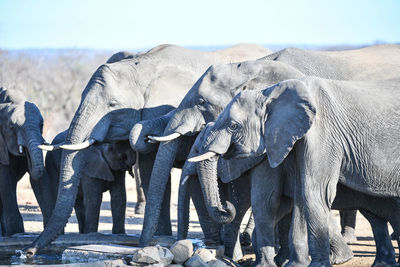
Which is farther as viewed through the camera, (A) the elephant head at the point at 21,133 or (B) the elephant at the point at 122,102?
(A) the elephant head at the point at 21,133

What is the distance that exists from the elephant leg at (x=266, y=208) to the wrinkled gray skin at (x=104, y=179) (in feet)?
8.13

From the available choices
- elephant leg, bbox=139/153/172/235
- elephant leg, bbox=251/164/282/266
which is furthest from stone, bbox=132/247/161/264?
elephant leg, bbox=139/153/172/235

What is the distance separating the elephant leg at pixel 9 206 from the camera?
31.1ft

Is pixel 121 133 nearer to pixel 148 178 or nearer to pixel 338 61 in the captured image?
pixel 148 178

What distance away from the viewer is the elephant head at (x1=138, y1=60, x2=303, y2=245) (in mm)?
8148

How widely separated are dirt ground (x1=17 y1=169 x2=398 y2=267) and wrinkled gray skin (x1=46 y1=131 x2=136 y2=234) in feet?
3.37

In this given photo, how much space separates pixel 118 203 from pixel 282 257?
8.03ft

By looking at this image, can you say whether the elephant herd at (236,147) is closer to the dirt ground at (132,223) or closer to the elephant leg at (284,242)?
the elephant leg at (284,242)

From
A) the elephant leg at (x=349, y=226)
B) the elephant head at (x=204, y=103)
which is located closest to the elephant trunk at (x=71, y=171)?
the elephant head at (x=204, y=103)

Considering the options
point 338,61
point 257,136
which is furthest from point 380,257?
point 338,61

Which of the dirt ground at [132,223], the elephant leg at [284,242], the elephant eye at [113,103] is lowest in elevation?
the dirt ground at [132,223]

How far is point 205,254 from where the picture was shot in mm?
7035

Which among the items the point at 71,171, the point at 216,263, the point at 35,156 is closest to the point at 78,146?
the point at 71,171

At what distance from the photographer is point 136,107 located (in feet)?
30.5
